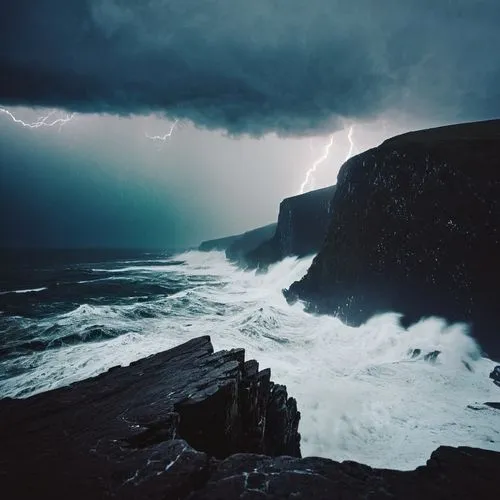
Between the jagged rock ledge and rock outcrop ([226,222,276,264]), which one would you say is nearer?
the jagged rock ledge

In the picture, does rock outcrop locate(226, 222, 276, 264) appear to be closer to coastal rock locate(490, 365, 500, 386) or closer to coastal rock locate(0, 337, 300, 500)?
coastal rock locate(490, 365, 500, 386)

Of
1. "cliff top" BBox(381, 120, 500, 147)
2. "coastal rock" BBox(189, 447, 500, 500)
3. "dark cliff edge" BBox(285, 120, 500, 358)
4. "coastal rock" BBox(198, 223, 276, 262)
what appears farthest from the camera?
"coastal rock" BBox(198, 223, 276, 262)

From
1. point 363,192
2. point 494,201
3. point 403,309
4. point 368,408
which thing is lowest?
point 368,408

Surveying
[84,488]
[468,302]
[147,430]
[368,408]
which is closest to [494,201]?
[468,302]

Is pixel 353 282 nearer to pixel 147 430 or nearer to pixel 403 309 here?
pixel 403 309

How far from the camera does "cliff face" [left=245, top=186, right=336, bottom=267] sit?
59.0m

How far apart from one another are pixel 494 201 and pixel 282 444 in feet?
65.6

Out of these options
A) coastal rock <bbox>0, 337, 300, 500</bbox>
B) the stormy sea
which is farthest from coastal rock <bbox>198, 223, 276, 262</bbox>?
coastal rock <bbox>0, 337, 300, 500</bbox>

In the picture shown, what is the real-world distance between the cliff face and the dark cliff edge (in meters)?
25.1

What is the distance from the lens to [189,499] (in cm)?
449

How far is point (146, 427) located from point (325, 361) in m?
14.6

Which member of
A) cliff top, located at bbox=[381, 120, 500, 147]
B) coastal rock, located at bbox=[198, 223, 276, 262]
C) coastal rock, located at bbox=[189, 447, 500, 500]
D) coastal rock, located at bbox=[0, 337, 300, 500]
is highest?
cliff top, located at bbox=[381, 120, 500, 147]

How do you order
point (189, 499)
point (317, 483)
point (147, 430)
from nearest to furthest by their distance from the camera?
point (189, 499)
point (317, 483)
point (147, 430)

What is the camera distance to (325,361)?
1911 cm
